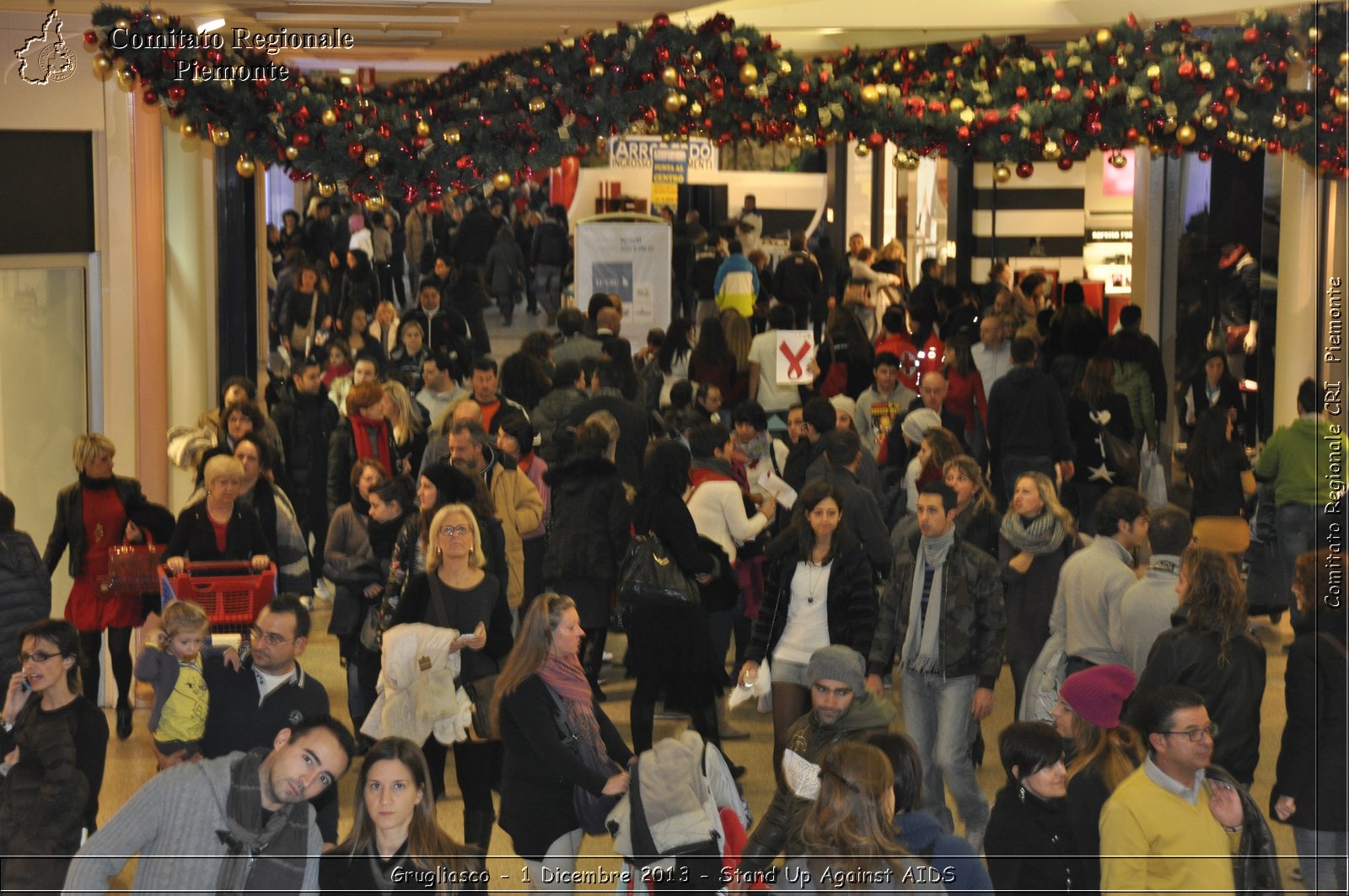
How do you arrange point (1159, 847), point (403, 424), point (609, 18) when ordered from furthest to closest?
point (403, 424)
point (609, 18)
point (1159, 847)

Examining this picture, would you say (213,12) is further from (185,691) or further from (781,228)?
(781,228)

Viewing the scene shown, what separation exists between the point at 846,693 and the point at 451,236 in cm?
2023

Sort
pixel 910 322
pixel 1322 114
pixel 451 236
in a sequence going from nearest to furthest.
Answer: pixel 1322 114
pixel 910 322
pixel 451 236

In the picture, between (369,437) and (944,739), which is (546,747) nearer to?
(944,739)

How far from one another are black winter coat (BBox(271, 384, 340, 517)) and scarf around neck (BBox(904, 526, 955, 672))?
510 centimetres

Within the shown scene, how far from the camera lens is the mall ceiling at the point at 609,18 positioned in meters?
8.34

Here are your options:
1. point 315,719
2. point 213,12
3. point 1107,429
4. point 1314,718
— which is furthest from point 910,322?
point 315,719

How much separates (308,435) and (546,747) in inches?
218

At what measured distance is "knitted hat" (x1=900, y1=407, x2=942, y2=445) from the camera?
9.85 meters

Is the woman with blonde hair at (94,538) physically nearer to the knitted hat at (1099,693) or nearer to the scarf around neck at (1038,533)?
the scarf around neck at (1038,533)

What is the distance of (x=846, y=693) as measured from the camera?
5.63 metres

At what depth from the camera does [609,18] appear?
8898 millimetres

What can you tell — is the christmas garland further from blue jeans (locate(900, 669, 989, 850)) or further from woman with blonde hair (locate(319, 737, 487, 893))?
woman with blonde hair (locate(319, 737, 487, 893))

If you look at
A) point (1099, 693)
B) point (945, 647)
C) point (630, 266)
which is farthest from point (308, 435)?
point (1099, 693)
